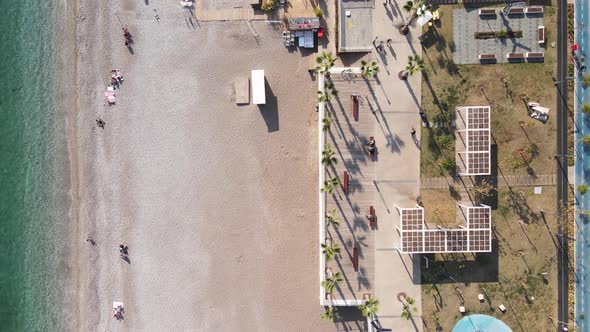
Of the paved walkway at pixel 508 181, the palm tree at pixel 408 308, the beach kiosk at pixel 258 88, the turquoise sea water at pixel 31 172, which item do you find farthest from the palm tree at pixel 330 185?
the turquoise sea water at pixel 31 172

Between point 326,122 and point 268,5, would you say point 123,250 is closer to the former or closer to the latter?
point 326,122

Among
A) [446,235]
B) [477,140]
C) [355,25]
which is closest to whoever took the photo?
[477,140]

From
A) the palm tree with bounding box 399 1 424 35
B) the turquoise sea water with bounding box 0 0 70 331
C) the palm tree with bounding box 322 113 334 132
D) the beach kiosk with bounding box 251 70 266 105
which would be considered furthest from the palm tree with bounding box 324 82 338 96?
the turquoise sea water with bounding box 0 0 70 331

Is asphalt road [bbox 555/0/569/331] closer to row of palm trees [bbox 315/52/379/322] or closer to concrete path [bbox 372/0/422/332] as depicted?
concrete path [bbox 372/0/422/332]

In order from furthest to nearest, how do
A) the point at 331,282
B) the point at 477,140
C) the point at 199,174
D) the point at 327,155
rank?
the point at 199,174, the point at 331,282, the point at 327,155, the point at 477,140

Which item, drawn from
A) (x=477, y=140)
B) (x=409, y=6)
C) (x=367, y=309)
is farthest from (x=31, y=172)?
(x=477, y=140)

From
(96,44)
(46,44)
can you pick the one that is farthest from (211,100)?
(46,44)

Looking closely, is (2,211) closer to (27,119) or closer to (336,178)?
(27,119)
